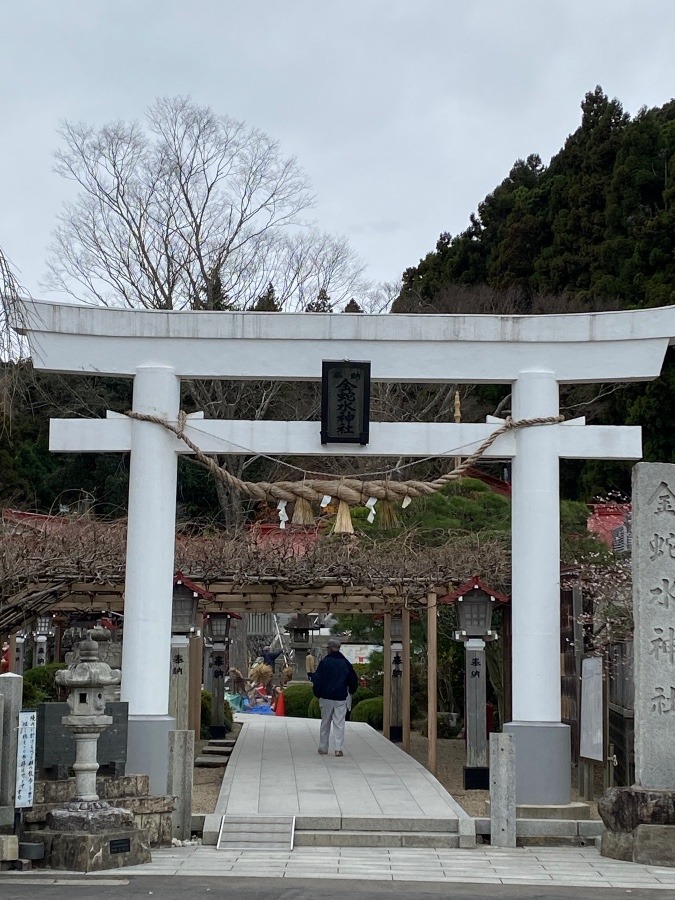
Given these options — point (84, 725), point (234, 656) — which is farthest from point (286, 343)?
point (234, 656)

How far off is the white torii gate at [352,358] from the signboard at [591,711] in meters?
0.71

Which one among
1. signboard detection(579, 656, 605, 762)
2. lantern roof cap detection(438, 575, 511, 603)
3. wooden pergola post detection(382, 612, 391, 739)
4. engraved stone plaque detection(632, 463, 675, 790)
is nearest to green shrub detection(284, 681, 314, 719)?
wooden pergola post detection(382, 612, 391, 739)

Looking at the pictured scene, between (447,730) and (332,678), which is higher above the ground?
(332,678)

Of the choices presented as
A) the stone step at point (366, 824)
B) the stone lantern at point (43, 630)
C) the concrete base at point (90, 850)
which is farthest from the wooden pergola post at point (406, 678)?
the concrete base at point (90, 850)

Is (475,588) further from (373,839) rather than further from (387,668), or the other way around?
(387,668)

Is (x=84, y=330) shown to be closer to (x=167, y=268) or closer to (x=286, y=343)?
(x=286, y=343)

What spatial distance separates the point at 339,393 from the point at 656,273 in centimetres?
1946

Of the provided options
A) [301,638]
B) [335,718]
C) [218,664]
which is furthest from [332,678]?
[301,638]

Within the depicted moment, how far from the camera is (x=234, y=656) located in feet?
113

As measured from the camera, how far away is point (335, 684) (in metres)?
15.4

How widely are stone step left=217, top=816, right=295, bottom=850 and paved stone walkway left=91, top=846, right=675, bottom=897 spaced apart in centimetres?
21

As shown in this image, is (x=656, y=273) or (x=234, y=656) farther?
(x=234, y=656)

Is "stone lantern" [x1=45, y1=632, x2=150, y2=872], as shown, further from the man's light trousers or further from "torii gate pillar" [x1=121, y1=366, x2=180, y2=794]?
the man's light trousers

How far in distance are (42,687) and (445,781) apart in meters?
5.69
